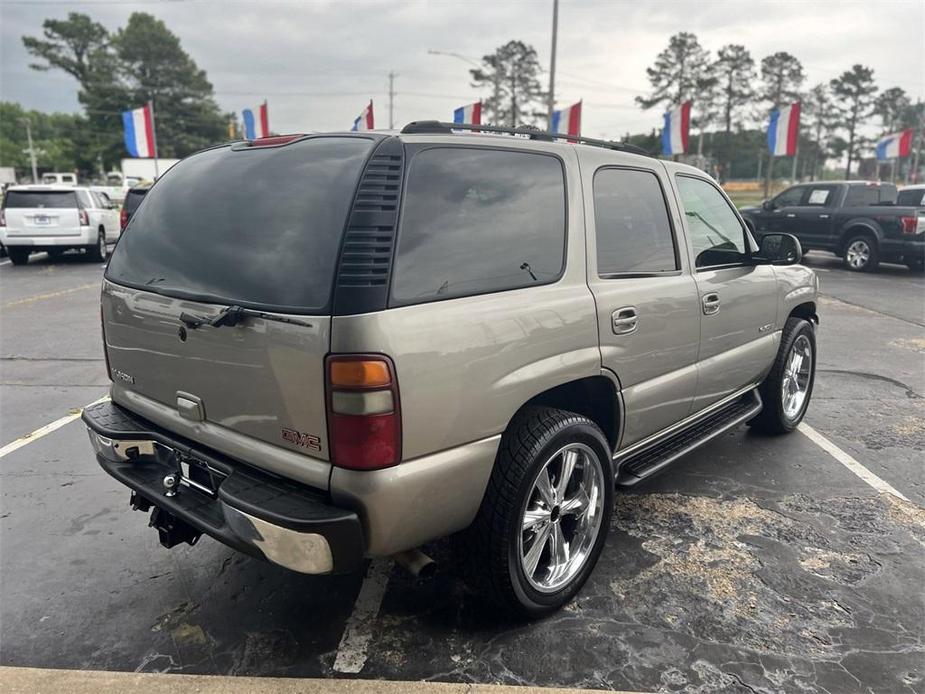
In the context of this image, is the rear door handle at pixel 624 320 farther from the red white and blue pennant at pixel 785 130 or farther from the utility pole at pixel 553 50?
the red white and blue pennant at pixel 785 130

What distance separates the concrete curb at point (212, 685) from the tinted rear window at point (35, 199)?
14361 mm

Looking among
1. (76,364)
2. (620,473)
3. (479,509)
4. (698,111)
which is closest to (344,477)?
(479,509)

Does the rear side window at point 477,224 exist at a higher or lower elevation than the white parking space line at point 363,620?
higher

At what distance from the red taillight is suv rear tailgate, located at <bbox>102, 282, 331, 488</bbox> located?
0.16ft

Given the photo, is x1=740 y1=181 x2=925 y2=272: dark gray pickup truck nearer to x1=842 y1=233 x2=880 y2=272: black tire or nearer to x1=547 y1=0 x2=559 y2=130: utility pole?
x1=842 y1=233 x2=880 y2=272: black tire

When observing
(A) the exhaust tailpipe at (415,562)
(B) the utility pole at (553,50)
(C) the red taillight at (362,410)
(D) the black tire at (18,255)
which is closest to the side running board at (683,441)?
(A) the exhaust tailpipe at (415,562)

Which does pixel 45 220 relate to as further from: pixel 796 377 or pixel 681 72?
pixel 681 72

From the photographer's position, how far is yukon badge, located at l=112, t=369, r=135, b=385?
2884mm

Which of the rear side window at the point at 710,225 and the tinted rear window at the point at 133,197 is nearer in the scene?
the rear side window at the point at 710,225

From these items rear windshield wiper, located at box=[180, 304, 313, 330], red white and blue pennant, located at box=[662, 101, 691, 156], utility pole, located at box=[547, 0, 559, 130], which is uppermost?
utility pole, located at box=[547, 0, 559, 130]

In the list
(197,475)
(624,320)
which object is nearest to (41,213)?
(197,475)

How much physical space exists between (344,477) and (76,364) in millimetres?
5760

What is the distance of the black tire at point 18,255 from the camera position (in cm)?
1459

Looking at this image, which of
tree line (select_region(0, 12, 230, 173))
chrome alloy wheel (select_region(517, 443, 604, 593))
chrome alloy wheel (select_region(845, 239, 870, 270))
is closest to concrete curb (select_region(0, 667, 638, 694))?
chrome alloy wheel (select_region(517, 443, 604, 593))
